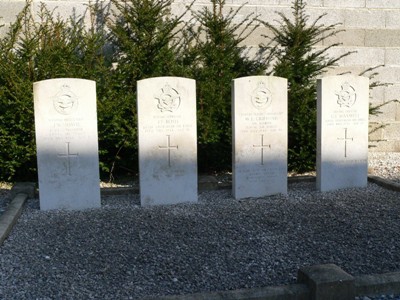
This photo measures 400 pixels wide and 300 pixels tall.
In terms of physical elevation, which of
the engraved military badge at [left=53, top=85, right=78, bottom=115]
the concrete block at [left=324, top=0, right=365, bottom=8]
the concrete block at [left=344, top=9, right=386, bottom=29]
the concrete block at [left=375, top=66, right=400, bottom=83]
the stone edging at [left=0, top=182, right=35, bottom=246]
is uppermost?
the concrete block at [left=324, top=0, right=365, bottom=8]

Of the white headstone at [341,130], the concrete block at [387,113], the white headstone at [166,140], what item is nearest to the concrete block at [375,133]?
the concrete block at [387,113]

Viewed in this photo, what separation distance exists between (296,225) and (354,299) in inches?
66.7

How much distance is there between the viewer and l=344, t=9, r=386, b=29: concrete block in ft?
28.7

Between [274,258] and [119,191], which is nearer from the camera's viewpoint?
[274,258]

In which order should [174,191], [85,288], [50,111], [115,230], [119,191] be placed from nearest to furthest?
1. [85,288]
2. [115,230]
3. [50,111]
4. [174,191]
5. [119,191]

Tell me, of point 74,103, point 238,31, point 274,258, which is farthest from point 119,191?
point 238,31

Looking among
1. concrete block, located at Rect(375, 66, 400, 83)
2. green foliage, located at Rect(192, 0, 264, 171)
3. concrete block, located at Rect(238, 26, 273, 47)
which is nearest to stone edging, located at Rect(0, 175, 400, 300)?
green foliage, located at Rect(192, 0, 264, 171)

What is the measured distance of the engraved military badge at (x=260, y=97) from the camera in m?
5.87

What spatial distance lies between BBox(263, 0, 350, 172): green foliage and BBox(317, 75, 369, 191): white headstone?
104 centimetres

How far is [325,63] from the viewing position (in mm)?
8266

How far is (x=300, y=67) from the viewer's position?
7664mm

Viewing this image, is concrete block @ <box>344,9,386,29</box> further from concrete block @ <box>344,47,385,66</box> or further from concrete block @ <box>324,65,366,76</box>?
concrete block @ <box>324,65,366,76</box>

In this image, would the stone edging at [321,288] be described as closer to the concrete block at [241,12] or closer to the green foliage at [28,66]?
the green foliage at [28,66]

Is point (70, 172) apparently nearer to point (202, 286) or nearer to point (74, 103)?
point (74, 103)
